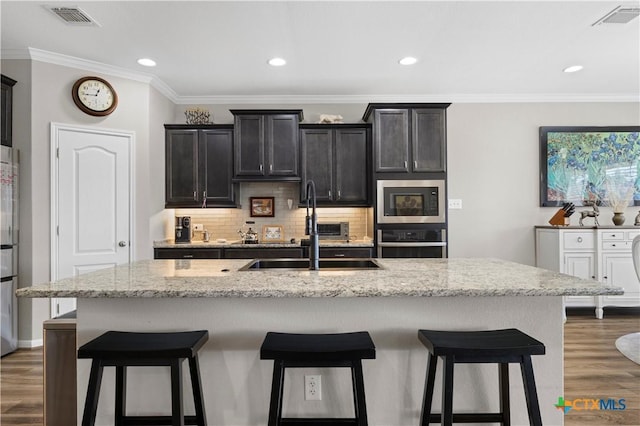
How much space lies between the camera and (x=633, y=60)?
388cm

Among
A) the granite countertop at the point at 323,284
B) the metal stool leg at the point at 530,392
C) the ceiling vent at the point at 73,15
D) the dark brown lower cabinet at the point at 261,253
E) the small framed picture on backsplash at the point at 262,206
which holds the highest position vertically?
the ceiling vent at the point at 73,15

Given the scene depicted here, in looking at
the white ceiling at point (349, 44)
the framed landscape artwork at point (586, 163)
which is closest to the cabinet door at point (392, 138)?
the white ceiling at point (349, 44)

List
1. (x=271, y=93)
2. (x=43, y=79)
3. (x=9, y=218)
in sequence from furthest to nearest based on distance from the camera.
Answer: (x=271, y=93), (x=43, y=79), (x=9, y=218)

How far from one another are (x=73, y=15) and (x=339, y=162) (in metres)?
2.75

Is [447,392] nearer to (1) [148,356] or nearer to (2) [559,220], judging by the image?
(1) [148,356]

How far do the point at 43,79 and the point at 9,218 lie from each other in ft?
4.24

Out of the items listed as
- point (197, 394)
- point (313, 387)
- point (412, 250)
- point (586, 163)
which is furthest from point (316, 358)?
point (586, 163)

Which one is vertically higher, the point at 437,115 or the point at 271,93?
the point at 271,93

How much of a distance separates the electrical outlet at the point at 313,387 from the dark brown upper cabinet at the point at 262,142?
2.91 m

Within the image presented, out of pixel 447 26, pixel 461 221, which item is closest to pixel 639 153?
pixel 461 221

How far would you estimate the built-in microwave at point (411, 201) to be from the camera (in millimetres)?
4301

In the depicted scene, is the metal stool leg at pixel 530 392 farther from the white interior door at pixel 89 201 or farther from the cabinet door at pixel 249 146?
the white interior door at pixel 89 201

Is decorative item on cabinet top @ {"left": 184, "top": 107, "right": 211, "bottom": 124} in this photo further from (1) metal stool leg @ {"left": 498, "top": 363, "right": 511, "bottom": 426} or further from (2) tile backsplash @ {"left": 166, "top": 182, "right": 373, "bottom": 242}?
(1) metal stool leg @ {"left": 498, "top": 363, "right": 511, "bottom": 426}

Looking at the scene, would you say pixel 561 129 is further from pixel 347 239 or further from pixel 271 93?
pixel 271 93
